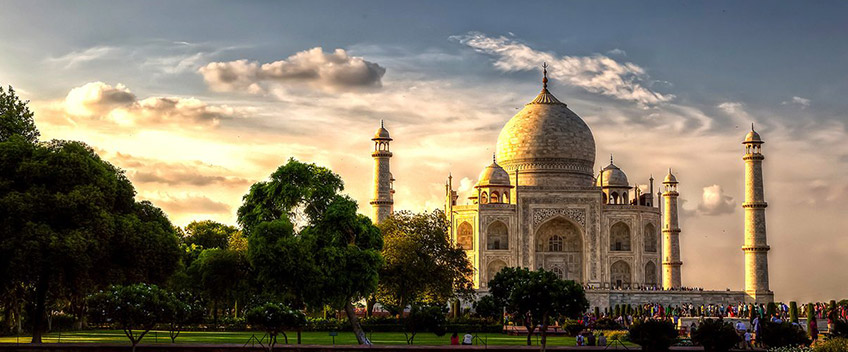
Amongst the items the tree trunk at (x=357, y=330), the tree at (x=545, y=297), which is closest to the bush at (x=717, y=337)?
the tree at (x=545, y=297)

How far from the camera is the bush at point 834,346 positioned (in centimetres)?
2577

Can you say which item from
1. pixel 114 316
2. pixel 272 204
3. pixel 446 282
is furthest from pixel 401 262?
pixel 114 316

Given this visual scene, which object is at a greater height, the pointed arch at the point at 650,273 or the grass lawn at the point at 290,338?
the pointed arch at the point at 650,273

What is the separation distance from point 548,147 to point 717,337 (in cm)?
3756

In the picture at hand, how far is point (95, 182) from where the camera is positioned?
30.4m

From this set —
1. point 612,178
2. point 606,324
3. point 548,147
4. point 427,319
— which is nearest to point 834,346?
point 427,319

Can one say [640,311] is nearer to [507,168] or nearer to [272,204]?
[507,168]

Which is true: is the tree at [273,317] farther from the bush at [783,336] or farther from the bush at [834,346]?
the bush at [834,346]

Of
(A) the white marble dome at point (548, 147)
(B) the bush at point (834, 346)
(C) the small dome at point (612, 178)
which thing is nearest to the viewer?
(B) the bush at point (834, 346)

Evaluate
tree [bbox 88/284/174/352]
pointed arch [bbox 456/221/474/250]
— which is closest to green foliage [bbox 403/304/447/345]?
tree [bbox 88/284/174/352]

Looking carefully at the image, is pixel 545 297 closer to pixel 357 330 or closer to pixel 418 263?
pixel 357 330

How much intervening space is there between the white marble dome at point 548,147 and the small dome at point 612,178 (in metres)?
1.44

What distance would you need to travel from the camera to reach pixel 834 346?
25.9 meters

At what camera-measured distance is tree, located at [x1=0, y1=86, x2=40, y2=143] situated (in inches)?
1323
